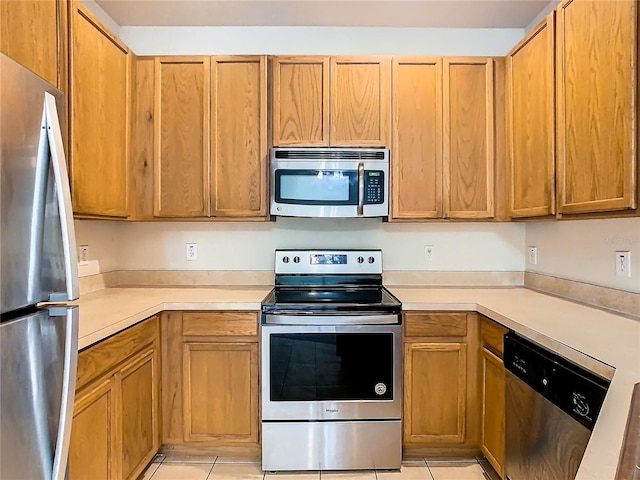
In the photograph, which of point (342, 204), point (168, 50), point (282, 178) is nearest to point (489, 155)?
point (342, 204)

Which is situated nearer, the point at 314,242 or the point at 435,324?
the point at 435,324

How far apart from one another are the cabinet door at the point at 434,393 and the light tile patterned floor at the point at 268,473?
137 millimetres

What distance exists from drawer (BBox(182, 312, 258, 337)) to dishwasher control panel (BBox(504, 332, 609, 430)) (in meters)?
1.24

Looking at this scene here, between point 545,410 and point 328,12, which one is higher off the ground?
point 328,12

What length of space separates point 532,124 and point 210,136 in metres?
1.79

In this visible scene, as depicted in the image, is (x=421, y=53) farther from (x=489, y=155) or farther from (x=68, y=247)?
(x=68, y=247)

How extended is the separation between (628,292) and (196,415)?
2.17 metres

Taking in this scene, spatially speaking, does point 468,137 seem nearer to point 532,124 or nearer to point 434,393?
point 532,124

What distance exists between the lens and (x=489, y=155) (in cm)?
247

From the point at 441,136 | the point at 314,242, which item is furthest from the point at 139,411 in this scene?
the point at 441,136

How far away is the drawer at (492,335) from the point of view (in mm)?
1885

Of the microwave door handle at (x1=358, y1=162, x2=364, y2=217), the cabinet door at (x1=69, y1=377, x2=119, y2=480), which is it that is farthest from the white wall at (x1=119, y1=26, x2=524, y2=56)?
the cabinet door at (x1=69, y1=377, x2=119, y2=480)

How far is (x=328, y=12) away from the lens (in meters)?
2.54

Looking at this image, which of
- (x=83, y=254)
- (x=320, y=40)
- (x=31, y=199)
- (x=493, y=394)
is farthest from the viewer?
(x=320, y=40)
